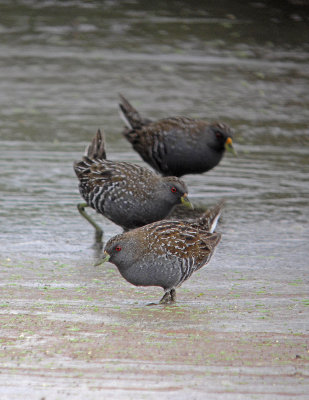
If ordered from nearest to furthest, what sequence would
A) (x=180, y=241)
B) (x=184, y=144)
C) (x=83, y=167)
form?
(x=180, y=241) < (x=83, y=167) < (x=184, y=144)

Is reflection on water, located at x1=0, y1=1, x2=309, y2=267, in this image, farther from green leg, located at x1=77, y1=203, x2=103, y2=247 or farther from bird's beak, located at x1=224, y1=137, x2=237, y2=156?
bird's beak, located at x1=224, y1=137, x2=237, y2=156

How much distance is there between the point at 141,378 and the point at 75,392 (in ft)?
1.33

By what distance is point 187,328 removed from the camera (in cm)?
549

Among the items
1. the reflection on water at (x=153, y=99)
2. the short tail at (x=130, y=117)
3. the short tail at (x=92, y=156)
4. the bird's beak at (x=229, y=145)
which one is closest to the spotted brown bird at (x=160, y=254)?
the reflection on water at (x=153, y=99)

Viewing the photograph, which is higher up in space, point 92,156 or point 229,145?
point 92,156

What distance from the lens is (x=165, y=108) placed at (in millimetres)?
12336

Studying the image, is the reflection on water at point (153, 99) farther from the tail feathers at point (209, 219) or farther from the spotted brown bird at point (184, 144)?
the tail feathers at point (209, 219)

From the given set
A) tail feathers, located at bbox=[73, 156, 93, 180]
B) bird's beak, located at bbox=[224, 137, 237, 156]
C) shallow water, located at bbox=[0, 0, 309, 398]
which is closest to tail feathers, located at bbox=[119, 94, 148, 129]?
shallow water, located at bbox=[0, 0, 309, 398]

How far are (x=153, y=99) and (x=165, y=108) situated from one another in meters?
0.50

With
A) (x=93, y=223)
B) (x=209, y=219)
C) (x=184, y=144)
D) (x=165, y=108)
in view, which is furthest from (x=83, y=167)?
(x=165, y=108)

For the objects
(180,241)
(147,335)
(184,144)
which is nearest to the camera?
(147,335)

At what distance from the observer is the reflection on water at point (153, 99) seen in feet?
27.1

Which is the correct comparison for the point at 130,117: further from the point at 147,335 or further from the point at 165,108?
the point at 147,335

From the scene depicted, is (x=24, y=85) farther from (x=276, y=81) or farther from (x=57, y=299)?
(x=57, y=299)
